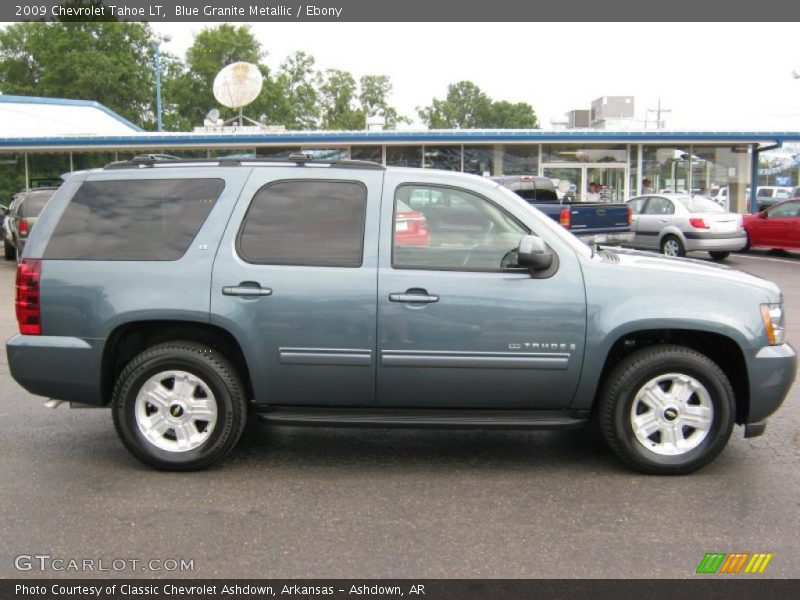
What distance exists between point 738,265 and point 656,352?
13777 mm

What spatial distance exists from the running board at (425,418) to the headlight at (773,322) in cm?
118

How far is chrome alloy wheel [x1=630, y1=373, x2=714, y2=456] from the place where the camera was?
4.69 meters

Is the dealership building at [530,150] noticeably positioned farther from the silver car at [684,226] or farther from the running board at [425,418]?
the running board at [425,418]

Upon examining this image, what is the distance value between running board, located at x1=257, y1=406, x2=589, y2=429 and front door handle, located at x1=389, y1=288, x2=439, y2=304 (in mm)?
684

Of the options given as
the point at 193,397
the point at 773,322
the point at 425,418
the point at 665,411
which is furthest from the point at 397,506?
the point at 773,322

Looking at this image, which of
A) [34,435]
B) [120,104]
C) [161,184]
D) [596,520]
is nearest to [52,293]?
[161,184]

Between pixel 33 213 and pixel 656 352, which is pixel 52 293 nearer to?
pixel 656 352

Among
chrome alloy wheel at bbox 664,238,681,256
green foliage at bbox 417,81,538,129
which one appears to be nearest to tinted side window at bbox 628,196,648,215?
chrome alloy wheel at bbox 664,238,681,256

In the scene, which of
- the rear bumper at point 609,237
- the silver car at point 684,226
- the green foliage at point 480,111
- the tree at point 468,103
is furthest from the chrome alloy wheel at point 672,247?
the tree at point 468,103

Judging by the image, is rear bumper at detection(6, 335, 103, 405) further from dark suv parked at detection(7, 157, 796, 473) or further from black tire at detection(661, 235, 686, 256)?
black tire at detection(661, 235, 686, 256)

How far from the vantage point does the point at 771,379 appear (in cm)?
465

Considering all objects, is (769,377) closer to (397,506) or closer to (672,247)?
(397,506)
